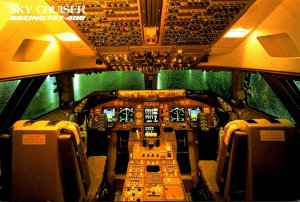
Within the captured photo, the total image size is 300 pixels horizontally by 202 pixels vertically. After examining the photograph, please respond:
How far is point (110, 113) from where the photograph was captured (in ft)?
16.3

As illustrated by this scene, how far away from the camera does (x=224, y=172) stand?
9.08 ft

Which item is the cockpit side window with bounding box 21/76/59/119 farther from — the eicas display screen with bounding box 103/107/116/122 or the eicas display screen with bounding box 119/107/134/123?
the eicas display screen with bounding box 119/107/134/123

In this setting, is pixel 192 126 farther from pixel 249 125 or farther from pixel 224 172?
pixel 249 125

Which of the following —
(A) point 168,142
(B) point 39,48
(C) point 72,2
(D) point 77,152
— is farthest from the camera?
(A) point 168,142

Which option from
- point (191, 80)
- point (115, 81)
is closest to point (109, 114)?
point (191, 80)

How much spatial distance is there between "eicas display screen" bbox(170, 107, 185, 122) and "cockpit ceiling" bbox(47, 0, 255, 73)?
1.28 m

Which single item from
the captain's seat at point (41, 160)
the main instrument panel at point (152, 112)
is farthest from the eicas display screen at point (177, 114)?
the captain's seat at point (41, 160)

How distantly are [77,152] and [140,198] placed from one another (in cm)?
85

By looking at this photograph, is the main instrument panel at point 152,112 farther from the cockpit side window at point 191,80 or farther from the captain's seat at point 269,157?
the cockpit side window at point 191,80

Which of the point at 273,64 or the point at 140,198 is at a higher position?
the point at 273,64

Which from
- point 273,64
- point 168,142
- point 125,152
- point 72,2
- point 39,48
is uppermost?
point 72,2

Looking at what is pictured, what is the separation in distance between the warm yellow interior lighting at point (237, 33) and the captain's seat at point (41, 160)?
7.41ft

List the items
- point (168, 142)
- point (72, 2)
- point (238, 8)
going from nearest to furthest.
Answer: point (72, 2) → point (238, 8) → point (168, 142)

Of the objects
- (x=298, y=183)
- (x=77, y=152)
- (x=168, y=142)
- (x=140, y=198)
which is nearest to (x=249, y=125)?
(x=298, y=183)
